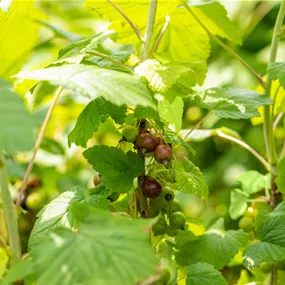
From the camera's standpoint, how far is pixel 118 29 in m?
1.18

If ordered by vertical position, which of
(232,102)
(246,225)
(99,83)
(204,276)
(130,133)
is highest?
(99,83)

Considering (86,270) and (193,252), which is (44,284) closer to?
(86,270)

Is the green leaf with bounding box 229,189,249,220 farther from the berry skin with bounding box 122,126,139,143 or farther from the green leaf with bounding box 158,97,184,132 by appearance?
the berry skin with bounding box 122,126,139,143

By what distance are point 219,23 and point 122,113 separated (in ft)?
1.57

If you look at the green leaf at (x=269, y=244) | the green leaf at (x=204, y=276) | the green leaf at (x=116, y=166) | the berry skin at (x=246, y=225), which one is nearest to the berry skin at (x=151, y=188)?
the green leaf at (x=116, y=166)

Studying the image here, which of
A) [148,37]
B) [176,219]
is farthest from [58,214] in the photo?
[148,37]

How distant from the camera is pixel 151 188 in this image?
918 millimetres

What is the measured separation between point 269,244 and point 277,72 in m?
0.31

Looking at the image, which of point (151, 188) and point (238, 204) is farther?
point (238, 204)

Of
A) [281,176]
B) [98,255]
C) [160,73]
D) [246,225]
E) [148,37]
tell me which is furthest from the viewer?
[246,225]

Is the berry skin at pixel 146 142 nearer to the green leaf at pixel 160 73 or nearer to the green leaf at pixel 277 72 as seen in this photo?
the green leaf at pixel 160 73

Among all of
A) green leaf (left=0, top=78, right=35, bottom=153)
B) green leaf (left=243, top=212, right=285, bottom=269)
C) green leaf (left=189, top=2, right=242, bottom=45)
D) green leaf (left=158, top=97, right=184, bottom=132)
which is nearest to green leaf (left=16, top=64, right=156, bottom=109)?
green leaf (left=0, top=78, right=35, bottom=153)

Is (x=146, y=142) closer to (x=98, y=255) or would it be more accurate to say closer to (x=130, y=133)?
(x=130, y=133)

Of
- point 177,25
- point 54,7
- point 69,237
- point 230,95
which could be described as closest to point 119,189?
point 69,237
